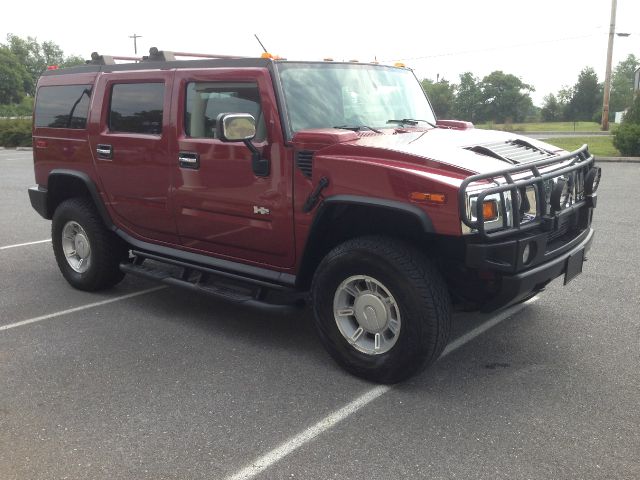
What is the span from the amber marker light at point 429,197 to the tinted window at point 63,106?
3267mm

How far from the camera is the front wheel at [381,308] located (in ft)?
11.5

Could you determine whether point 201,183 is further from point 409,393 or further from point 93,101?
point 409,393

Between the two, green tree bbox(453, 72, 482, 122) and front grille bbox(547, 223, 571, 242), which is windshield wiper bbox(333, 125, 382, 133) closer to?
front grille bbox(547, 223, 571, 242)

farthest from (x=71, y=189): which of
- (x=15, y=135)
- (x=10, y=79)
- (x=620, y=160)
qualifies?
(x=10, y=79)

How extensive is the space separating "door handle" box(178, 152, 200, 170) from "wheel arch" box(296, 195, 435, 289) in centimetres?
→ 111

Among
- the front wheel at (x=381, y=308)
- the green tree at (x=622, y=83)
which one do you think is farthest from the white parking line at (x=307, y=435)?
the green tree at (x=622, y=83)

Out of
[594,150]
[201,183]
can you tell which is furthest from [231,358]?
[594,150]

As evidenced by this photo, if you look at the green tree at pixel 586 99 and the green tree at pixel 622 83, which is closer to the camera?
the green tree at pixel 586 99

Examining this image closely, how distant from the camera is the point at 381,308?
12.2 feet

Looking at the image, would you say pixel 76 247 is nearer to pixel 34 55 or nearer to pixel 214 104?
pixel 214 104

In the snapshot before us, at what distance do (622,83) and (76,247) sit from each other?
105165 millimetres

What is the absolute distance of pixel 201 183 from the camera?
14.7 feet

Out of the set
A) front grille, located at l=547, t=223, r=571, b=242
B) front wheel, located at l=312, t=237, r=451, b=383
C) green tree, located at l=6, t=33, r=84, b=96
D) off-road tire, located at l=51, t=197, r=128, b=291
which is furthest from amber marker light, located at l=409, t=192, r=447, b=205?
green tree, located at l=6, t=33, r=84, b=96

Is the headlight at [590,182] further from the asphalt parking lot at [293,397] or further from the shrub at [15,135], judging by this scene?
Result: the shrub at [15,135]
